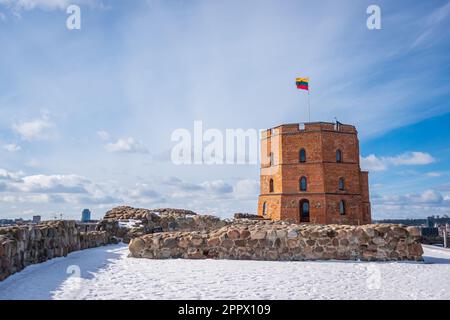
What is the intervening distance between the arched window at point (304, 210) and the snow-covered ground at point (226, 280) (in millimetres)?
21522

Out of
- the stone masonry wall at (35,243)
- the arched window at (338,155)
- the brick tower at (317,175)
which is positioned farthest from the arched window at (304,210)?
the stone masonry wall at (35,243)

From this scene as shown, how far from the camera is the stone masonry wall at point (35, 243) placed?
6.23 m

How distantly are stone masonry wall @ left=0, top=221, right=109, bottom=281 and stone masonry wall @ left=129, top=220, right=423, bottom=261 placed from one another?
1.98m

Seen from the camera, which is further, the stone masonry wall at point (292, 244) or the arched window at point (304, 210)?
the arched window at point (304, 210)

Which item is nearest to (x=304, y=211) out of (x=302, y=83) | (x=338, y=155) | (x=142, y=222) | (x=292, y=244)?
(x=338, y=155)

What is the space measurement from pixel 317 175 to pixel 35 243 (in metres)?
24.9

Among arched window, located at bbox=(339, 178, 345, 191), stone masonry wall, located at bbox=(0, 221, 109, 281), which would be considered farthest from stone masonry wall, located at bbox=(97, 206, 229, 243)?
arched window, located at bbox=(339, 178, 345, 191)

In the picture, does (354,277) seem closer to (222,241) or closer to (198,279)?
(198,279)

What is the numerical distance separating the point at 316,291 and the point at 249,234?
3.90 m

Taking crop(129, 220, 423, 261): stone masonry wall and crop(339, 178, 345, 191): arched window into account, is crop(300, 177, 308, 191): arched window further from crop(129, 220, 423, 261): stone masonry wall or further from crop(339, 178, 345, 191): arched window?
A: crop(129, 220, 423, 261): stone masonry wall

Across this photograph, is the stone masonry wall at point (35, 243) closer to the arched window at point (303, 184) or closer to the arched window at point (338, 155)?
the arched window at point (303, 184)

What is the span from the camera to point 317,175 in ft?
97.1
